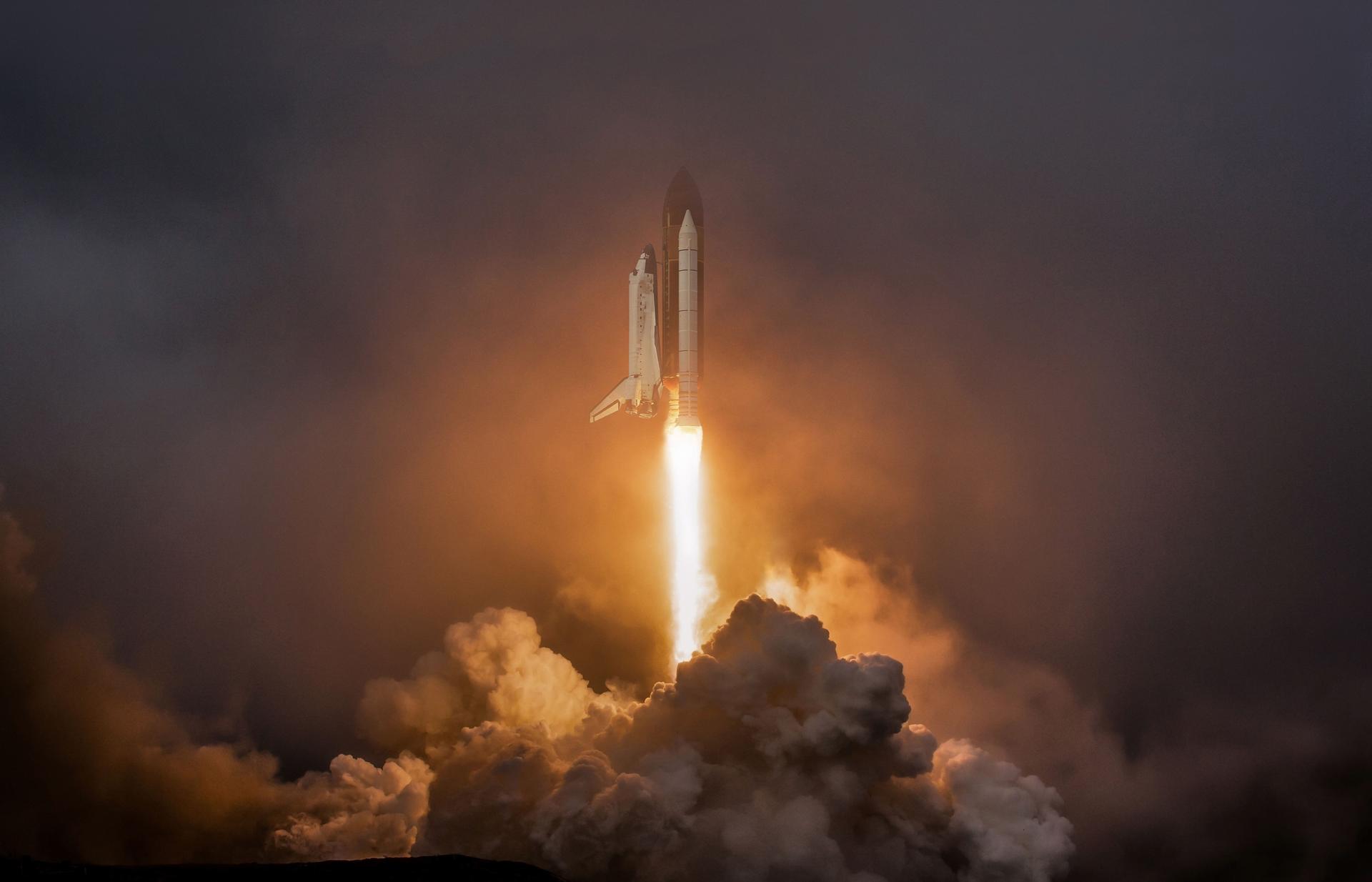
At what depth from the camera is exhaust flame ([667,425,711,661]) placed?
23250 mm

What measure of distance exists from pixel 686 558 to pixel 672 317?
426 cm

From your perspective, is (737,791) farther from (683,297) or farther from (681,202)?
(681,202)

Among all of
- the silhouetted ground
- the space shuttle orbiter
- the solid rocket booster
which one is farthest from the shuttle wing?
the silhouetted ground

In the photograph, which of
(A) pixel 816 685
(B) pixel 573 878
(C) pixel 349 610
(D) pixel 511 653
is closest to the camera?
(B) pixel 573 878

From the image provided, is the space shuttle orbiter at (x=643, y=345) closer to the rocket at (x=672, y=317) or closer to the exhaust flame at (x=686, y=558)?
the rocket at (x=672, y=317)

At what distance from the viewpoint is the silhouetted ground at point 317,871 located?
18438mm

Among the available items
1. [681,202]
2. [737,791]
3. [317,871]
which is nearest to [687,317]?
[681,202]

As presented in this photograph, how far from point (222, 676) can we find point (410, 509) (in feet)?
14.5

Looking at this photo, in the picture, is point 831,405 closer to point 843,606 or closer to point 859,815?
point 843,606

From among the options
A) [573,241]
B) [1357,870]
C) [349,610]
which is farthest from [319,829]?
[1357,870]

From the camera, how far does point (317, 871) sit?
62.8 feet

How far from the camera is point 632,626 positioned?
24938 mm

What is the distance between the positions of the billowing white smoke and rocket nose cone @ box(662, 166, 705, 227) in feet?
21.0

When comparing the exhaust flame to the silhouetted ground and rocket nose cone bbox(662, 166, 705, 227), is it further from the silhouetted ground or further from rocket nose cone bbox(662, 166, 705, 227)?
the silhouetted ground
